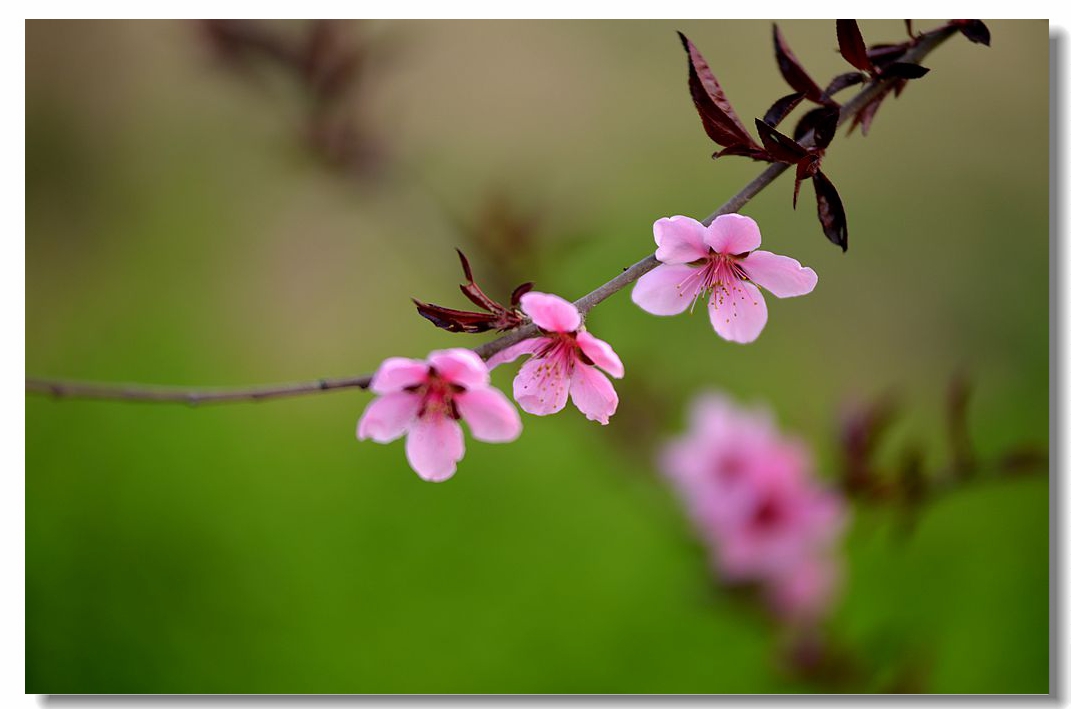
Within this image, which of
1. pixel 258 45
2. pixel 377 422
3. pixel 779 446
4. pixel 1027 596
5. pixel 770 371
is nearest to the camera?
pixel 377 422

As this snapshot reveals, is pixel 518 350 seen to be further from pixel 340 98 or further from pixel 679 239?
pixel 340 98

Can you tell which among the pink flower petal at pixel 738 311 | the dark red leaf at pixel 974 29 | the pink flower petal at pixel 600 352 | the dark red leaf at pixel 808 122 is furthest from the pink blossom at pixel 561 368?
the dark red leaf at pixel 974 29

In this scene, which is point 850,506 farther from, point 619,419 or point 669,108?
point 669,108

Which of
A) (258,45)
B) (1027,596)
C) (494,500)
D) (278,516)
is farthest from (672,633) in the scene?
(258,45)

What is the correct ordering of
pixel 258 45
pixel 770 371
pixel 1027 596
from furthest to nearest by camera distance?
pixel 770 371, pixel 1027 596, pixel 258 45

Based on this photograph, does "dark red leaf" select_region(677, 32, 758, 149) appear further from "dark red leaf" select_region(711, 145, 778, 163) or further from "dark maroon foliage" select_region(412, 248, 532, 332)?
"dark maroon foliage" select_region(412, 248, 532, 332)

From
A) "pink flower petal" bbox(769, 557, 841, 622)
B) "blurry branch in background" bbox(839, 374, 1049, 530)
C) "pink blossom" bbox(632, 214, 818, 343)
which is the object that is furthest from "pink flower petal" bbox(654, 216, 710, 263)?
"pink flower petal" bbox(769, 557, 841, 622)

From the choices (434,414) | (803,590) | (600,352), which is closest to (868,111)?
(600,352)
